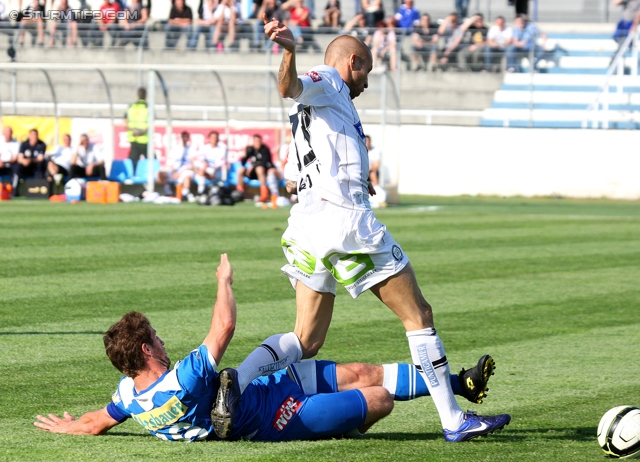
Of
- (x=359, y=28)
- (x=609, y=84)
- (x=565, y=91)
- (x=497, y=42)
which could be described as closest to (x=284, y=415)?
(x=565, y=91)

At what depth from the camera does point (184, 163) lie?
2528 cm

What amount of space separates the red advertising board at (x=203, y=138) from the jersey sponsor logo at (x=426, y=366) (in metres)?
20.8

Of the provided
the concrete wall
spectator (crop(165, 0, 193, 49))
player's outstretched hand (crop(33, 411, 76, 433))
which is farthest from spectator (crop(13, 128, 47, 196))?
player's outstretched hand (crop(33, 411, 76, 433))

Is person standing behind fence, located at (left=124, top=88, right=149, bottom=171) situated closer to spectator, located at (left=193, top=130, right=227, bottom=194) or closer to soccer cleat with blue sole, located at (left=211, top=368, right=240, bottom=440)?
spectator, located at (left=193, top=130, right=227, bottom=194)

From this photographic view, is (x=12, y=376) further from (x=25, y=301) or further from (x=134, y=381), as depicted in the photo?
(x=25, y=301)

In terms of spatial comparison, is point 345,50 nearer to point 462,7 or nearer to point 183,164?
point 183,164

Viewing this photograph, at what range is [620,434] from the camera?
5.22m

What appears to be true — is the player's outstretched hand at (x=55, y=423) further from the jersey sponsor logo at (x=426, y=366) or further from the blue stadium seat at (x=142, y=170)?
the blue stadium seat at (x=142, y=170)

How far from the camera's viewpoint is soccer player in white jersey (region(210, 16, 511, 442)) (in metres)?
5.50

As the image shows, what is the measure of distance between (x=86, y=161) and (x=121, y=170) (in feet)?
2.78

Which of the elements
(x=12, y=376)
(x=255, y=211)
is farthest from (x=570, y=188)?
(x=12, y=376)

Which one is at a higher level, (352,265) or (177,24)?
(177,24)

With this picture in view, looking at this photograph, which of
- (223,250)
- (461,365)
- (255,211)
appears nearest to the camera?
(461,365)

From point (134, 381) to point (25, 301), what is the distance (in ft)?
17.4
